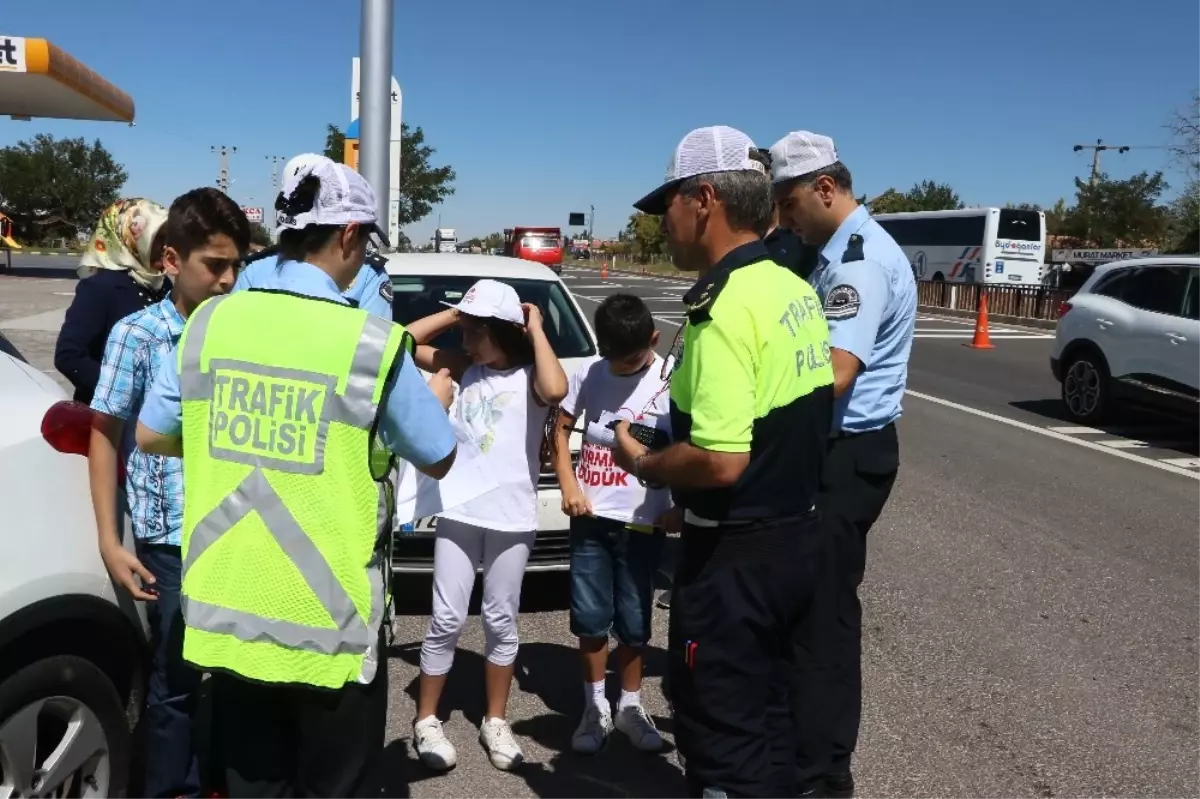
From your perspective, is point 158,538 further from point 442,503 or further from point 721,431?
point 721,431

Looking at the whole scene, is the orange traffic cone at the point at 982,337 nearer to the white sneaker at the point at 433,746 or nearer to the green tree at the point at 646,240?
the white sneaker at the point at 433,746

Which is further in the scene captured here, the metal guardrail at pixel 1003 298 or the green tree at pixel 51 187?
the green tree at pixel 51 187

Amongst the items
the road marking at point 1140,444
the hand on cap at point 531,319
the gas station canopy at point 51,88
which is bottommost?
the road marking at point 1140,444

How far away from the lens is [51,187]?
6881cm

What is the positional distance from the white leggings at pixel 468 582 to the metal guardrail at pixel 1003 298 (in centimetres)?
2070

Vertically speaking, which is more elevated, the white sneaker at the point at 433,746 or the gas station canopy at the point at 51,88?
the gas station canopy at the point at 51,88

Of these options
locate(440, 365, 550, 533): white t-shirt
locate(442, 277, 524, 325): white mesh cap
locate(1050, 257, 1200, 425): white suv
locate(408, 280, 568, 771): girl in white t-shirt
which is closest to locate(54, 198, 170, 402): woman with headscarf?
locate(408, 280, 568, 771): girl in white t-shirt

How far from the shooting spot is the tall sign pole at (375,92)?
24.9ft

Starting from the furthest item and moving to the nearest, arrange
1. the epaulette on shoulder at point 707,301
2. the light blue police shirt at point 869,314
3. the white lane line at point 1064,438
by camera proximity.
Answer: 1. the white lane line at point 1064,438
2. the light blue police shirt at point 869,314
3. the epaulette on shoulder at point 707,301

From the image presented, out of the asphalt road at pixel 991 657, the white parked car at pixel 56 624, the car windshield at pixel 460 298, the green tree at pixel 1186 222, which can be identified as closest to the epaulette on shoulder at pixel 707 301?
the white parked car at pixel 56 624

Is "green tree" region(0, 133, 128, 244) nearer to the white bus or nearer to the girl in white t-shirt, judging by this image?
the white bus

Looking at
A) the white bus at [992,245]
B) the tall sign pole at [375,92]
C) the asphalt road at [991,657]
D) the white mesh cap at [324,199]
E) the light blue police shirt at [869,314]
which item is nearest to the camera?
the white mesh cap at [324,199]

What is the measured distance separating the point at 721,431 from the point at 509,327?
54.8 inches

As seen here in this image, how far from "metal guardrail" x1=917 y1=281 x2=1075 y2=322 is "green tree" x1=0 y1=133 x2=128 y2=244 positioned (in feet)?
184
